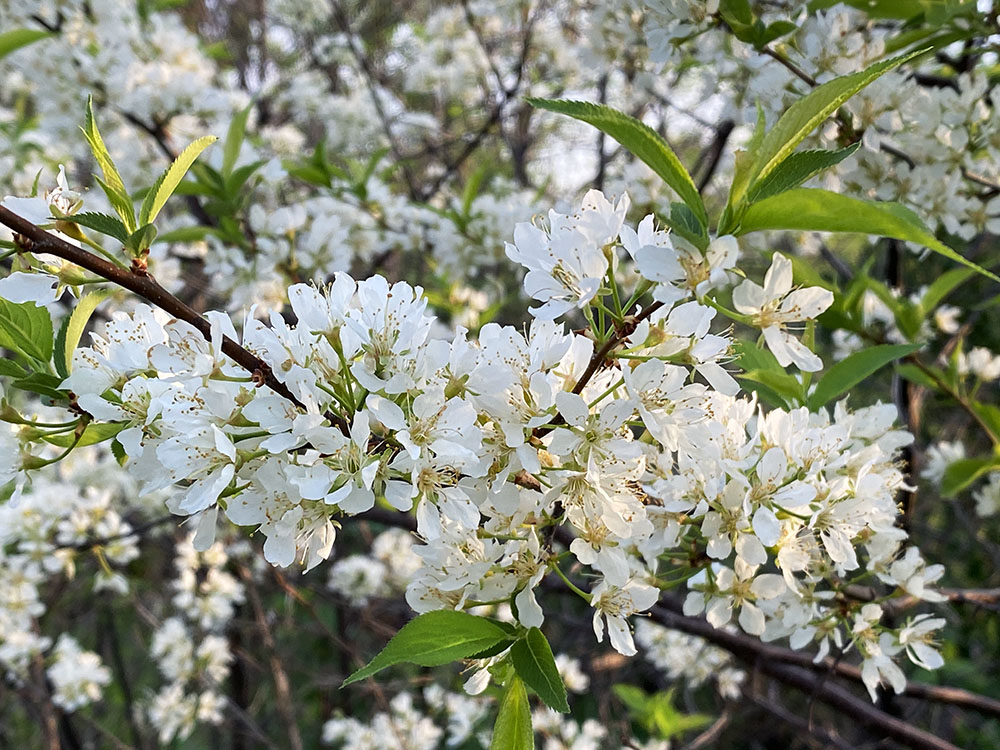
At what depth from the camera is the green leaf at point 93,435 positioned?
878 mm

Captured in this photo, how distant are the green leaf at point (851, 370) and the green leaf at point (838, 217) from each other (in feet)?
1.27

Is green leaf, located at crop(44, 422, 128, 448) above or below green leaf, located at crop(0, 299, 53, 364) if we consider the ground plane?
below

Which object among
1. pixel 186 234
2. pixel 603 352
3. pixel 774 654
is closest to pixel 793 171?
pixel 603 352

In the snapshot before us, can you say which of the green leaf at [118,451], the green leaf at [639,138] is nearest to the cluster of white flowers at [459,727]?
the green leaf at [118,451]

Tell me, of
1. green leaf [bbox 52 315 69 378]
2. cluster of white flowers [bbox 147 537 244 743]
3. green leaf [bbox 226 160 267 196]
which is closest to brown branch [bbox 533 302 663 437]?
green leaf [bbox 52 315 69 378]

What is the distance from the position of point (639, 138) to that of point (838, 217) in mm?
220

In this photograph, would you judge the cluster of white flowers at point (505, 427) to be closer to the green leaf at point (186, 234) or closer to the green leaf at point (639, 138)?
the green leaf at point (639, 138)

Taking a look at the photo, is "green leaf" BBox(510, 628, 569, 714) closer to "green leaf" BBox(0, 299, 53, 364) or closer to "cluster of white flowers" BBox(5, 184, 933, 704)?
"cluster of white flowers" BBox(5, 184, 933, 704)

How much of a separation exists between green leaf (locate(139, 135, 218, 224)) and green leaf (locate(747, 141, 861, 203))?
2.11 ft

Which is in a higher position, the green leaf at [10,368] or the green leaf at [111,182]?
the green leaf at [111,182]

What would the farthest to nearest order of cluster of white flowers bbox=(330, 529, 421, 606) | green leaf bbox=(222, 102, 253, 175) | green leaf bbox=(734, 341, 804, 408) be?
cluster of white flowers bbox=(330, 529, 421, 606), green leaf bbox=(222, 102, 253, 175), green leaf bbox=(734, 341, 804, 408)

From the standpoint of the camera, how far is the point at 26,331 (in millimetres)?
891

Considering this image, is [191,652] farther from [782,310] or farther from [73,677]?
[782,310]

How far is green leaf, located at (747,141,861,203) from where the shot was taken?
30.4 inches
